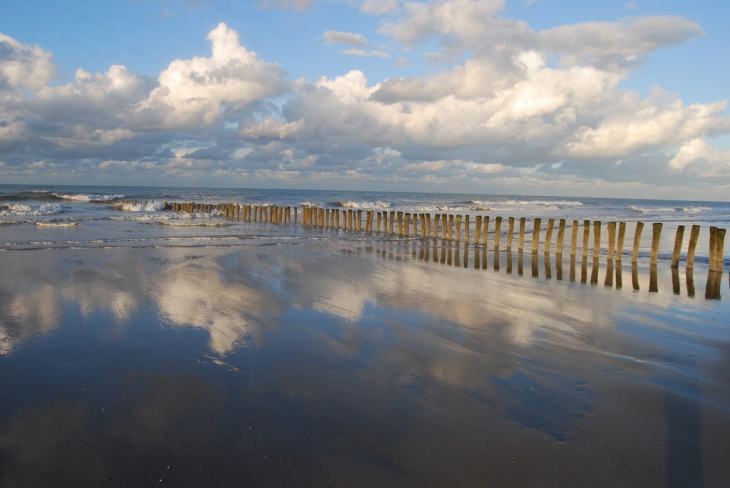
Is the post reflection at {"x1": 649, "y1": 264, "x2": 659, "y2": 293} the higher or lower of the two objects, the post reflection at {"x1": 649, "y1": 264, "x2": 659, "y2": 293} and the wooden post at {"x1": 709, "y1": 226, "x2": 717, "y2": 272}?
the lower

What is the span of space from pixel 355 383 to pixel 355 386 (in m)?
0.07

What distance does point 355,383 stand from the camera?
14.9ft

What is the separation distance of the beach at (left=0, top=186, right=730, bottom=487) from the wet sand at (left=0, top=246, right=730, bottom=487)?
21mm

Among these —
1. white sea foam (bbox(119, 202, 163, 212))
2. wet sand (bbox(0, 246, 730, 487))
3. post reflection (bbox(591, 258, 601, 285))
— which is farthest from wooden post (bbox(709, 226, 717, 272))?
white sea foam (bbox(119, 202, 163, 212))

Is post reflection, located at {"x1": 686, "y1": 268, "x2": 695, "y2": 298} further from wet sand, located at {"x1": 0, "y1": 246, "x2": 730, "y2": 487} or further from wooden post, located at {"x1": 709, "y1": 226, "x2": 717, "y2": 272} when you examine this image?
wet sand, located at {"x1": 0, "y1": 246, "x2": 730, "y2": 487}

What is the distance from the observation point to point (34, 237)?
1639 cm

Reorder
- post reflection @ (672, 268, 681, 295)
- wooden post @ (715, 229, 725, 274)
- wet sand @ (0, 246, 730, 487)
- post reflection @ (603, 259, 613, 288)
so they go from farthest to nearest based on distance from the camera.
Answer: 1. wooden post @ (715, 229, 725, 274)
2. post reflection @ (603, 259, 613, 288)
3. post reflection @ (672, 268, 681, 295)
4. wet sand @ (0, 246, 730, 487)

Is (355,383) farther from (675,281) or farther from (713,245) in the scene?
(713,245)

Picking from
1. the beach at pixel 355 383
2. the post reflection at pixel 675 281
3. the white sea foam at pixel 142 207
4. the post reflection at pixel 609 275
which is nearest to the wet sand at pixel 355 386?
the beach at pixel 355 383

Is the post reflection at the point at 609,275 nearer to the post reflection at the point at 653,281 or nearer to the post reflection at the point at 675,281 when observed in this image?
the post reflection at the point at 653,281

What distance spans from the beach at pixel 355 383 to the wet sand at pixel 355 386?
0.02 m

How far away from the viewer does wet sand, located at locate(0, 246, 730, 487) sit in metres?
3.21

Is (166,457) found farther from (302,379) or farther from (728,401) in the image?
(728,401)

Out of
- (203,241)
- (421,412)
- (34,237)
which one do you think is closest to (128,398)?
(421,412)
